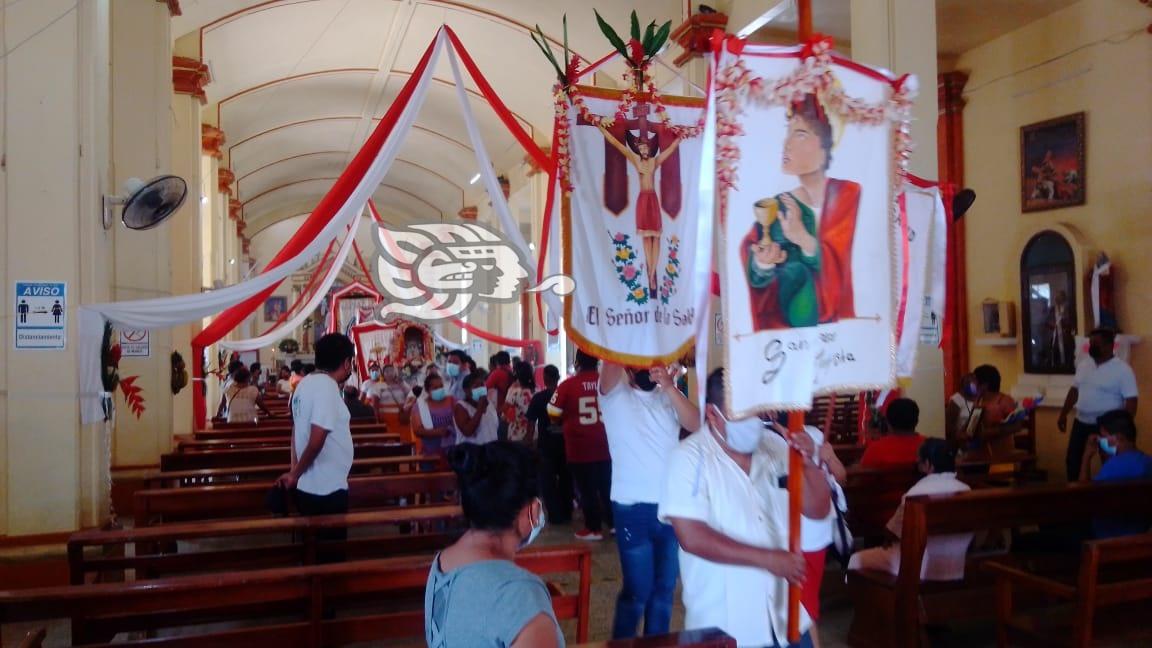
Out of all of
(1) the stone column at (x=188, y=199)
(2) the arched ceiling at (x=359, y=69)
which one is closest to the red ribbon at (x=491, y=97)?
(2) the arched ceiling at (x=359, y=69)

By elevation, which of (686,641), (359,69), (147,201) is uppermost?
(359,69)

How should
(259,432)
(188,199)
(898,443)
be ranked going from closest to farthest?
(898,443) → (259,432) → (188,199)

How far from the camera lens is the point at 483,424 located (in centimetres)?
666

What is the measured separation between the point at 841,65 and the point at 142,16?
7.39 metres

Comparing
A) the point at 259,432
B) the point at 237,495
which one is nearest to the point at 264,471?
the point at 237,495

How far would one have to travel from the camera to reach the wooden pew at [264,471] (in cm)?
618

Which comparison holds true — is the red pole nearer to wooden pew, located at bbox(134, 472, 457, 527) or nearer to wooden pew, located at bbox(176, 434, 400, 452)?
wooden pew, located at bbox(134, 472, 457, 527)

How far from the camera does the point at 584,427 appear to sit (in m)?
5.85

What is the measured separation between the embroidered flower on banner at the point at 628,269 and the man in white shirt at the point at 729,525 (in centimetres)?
136

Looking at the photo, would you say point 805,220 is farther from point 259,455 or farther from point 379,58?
point 379,58

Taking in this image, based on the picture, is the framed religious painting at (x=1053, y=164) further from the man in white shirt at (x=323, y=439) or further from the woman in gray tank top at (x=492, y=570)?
the woman in gray tank top at (x=492, y=570)

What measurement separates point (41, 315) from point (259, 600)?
8.25ft

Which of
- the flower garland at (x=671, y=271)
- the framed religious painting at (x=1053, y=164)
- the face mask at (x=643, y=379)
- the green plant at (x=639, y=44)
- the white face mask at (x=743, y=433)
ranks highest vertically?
the framed religious painting at (x=1053, y=164)

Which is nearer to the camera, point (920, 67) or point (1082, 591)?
point (1082, 591)
